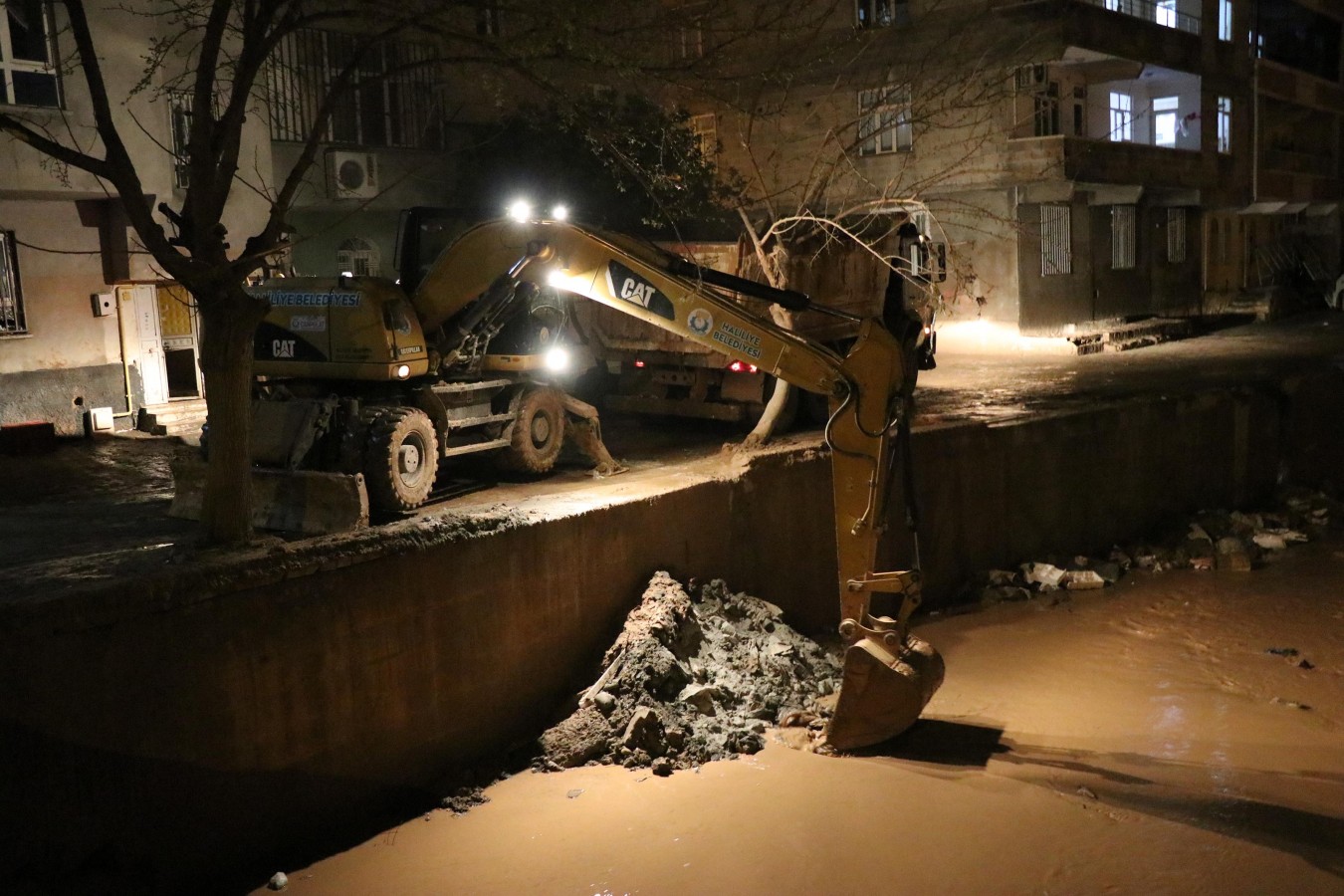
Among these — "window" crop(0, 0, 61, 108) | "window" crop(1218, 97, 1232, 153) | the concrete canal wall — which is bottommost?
the concrete canal wall

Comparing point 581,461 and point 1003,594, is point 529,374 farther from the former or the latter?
point 1003,594

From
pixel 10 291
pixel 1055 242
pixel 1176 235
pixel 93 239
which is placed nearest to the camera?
pixel 10 291

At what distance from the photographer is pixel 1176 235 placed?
32031 millimetres

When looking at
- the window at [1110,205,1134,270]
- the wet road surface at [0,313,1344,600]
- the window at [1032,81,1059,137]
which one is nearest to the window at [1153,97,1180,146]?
the window at [1110,205,1134,270]

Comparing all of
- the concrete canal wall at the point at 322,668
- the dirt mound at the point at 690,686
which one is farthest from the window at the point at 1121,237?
the dirt mound at the point at 690,686

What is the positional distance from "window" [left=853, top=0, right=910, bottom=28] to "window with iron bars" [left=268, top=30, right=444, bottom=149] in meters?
9.64

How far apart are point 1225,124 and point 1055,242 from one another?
969cm

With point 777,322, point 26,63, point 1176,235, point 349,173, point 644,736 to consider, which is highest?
point 26,63

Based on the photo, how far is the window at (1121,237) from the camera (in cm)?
2933

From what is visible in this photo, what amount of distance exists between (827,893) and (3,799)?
4.63m

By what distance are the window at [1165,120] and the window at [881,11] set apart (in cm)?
979

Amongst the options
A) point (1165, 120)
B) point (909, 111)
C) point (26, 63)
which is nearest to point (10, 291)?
point (26, 63)

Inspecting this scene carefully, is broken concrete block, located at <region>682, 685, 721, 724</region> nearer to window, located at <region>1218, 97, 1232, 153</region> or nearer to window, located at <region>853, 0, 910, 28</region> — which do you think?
window, located at <region>853, 0, 910, 28</region>

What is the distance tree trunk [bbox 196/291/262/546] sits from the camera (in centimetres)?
810
